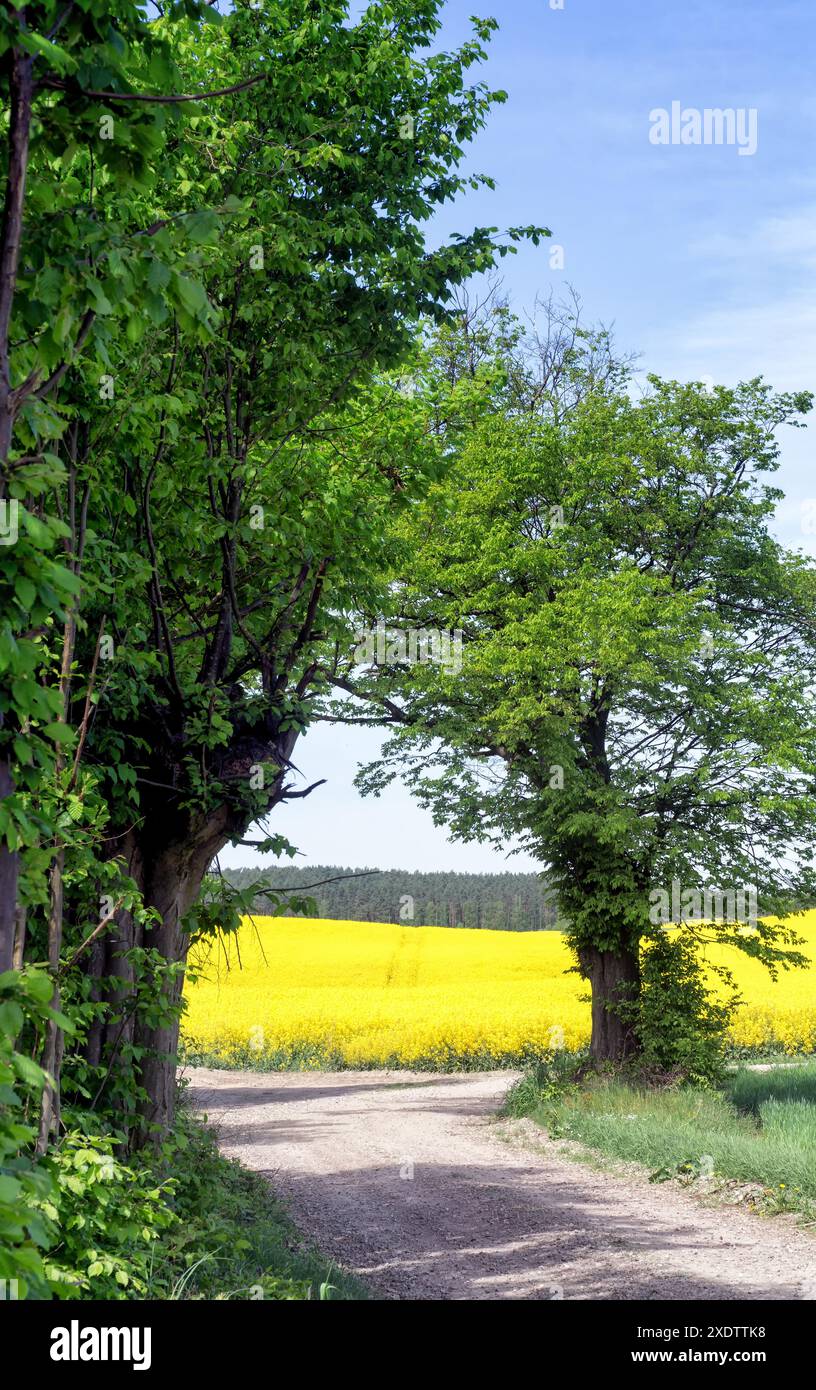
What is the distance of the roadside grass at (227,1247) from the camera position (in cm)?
643

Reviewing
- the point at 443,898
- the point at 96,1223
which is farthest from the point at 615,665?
the point at 443,898

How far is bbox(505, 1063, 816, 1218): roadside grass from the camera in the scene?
12125mm

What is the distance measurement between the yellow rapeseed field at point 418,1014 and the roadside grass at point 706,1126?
2852mm

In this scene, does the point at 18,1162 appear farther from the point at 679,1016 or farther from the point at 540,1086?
the point at 540,1086

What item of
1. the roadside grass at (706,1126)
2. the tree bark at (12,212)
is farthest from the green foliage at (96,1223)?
the roadside grass at (706,1126)

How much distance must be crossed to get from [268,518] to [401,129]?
140 inches

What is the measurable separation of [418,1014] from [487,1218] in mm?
18277

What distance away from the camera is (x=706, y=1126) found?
15.2 m

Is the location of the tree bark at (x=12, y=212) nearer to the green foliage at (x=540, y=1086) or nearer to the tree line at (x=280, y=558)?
the tree line at (x=280, y=558)

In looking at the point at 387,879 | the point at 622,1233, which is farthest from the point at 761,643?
the point at 387,879

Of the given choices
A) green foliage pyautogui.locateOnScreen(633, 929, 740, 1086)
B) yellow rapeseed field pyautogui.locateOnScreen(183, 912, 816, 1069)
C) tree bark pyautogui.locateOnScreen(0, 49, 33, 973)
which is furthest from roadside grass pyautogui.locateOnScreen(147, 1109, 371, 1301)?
green foliage pyautogui.locateOnScreen(633, 929, 740, 1086)

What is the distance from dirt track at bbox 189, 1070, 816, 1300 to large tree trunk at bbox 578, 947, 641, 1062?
2.46 m

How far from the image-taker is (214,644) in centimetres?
906

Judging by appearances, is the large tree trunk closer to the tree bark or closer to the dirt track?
the dirt track
